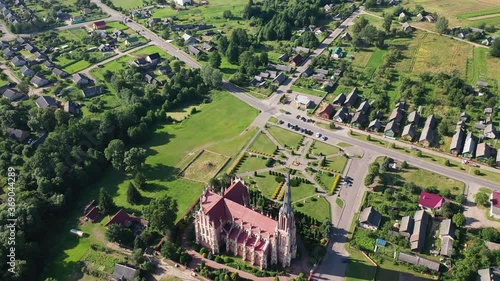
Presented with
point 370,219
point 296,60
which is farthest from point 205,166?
point 296,60

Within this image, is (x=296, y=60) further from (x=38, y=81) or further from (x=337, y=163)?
(x=38, y=81)

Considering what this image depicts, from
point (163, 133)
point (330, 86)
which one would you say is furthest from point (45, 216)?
point (330, 86)

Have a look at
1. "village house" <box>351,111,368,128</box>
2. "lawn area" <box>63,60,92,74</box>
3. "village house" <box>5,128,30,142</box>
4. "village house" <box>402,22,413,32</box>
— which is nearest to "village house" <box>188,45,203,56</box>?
"lawn area" <box>63,60,92,74</box>

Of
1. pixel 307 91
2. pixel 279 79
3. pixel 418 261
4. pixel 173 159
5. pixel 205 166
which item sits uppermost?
pixel 279 79

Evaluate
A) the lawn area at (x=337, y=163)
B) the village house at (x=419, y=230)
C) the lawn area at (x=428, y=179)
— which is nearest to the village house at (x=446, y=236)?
the village house at (x=419, y=230)

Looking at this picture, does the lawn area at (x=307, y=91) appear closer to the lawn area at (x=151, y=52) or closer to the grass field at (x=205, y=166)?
the grass field at (x=205, y=166)
